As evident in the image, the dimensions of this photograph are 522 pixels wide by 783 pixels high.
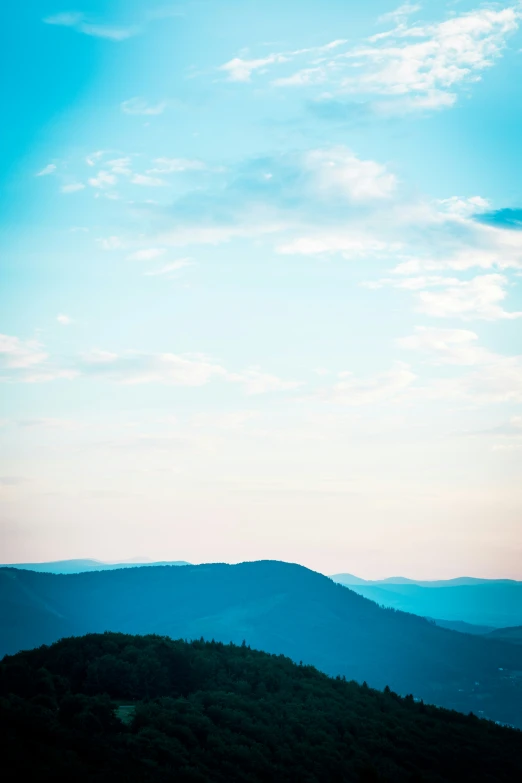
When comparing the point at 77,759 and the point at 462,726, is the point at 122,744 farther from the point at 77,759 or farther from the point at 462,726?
the point at 462,726

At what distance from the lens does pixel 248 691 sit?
53.7 meters

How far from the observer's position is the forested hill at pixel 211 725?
1364 inches

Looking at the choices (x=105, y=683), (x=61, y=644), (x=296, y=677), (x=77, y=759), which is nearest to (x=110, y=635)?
(x=61, y=644)

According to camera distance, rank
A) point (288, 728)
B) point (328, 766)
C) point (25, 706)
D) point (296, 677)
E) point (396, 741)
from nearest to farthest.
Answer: point (25, 706) → point (328, 766) → point (288, 728) → point (396, 741) → point (296, 677)

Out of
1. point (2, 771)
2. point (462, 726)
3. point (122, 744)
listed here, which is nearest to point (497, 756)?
point (462, 726)

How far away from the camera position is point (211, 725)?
43062mm

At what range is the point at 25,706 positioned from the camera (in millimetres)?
36500

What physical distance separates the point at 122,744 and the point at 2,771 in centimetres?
810

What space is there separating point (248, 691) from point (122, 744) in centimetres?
1861

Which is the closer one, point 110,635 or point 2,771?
point 2,771

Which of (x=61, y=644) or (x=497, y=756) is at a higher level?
(x=61, y=644)

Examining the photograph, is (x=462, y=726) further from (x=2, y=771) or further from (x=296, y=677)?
(x=2, y=771)

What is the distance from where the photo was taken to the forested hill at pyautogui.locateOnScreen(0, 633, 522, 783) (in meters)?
34.7

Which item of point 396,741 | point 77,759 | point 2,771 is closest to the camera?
point 2,771
